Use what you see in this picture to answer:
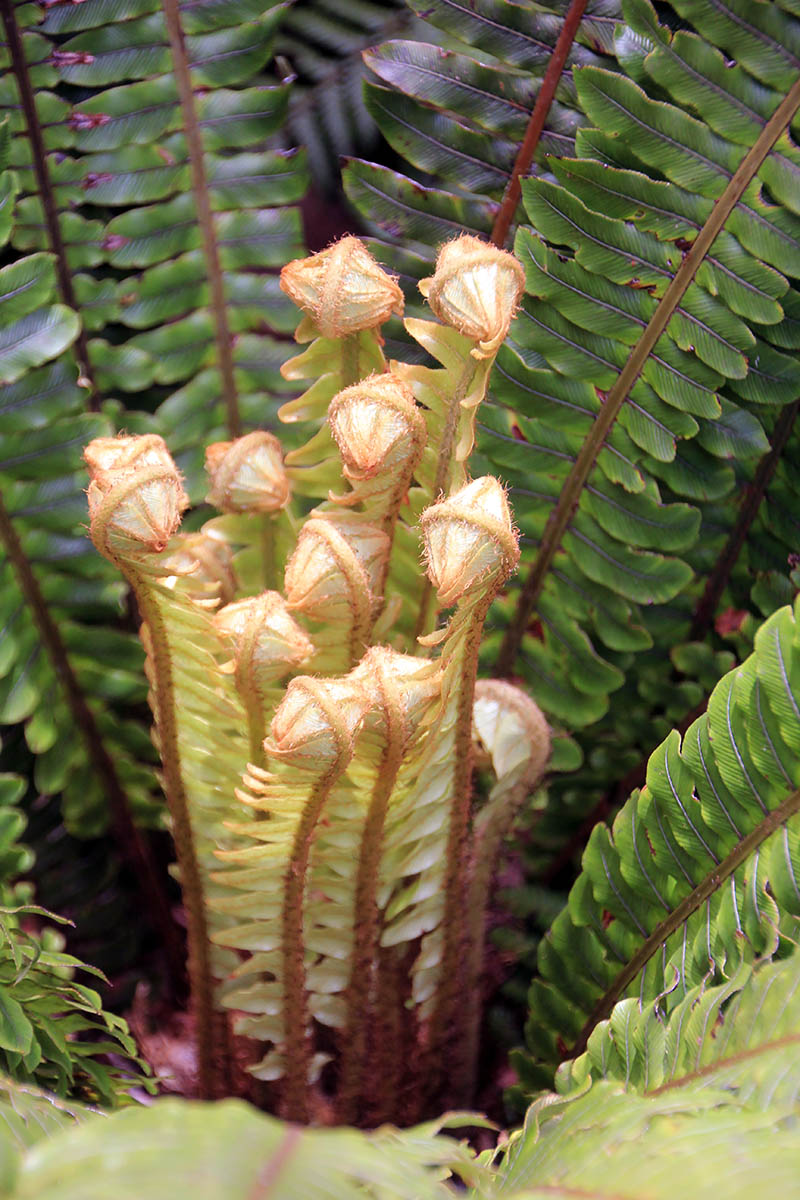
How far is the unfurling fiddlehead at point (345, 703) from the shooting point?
2.31 feet

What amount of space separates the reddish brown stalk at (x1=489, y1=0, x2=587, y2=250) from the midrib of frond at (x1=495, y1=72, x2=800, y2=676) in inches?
6.9

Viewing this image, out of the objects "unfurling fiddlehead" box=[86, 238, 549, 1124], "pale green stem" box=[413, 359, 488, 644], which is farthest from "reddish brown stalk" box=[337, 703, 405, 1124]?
"pale green stem" box=[413, 359, 488, 644]

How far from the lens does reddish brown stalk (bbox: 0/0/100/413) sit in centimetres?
102

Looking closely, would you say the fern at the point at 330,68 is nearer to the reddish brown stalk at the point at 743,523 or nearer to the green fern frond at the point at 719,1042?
the reddish brown stalk at the point at 743,523

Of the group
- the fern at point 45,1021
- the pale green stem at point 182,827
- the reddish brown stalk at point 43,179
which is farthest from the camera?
the reddish brown stalk at point 43,179

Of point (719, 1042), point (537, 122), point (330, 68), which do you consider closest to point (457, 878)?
point (719, 1042)

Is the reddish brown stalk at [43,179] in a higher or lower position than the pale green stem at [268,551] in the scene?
higher

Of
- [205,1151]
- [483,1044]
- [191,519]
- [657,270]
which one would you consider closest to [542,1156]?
[205,1151]

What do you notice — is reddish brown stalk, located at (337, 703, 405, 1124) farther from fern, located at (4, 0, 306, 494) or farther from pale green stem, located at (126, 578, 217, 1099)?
fern, located at (4, 0, 306, 494)

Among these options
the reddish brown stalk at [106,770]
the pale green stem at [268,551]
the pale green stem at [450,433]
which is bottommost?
the reddish brown stalk at [106,770]

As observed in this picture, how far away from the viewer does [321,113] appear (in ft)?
5.41

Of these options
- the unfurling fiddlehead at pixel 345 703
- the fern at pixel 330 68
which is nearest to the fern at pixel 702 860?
the unfurling fiddlehead at pixel 345 703

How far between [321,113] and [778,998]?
4.89 feet

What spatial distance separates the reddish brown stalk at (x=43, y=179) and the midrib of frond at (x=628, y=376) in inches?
19.5
